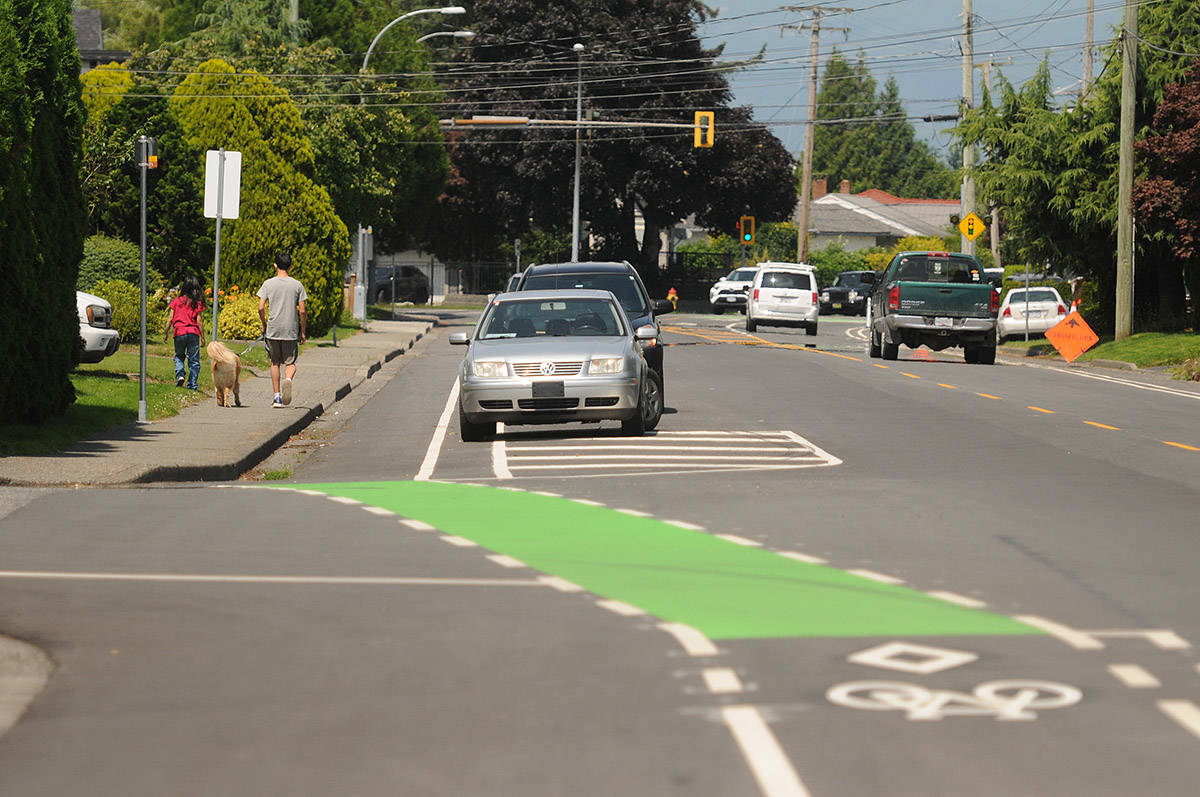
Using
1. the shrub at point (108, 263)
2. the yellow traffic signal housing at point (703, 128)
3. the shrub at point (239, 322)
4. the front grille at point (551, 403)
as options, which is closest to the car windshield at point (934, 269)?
the shrub at point (239, 322)

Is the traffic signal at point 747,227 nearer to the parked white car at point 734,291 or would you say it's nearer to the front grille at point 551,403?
the parked white car at point 734,291

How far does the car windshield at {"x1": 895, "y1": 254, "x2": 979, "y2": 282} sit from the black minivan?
1255cm

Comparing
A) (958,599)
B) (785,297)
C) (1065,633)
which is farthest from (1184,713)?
(785,297)

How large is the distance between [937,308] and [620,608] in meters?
25.5

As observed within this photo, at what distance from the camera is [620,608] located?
862 cm

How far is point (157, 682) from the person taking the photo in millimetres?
7004

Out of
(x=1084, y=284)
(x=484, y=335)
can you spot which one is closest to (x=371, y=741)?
(x=484, y=335)

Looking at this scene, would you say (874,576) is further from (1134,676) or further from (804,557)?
(1134,676)

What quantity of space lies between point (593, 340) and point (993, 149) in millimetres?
28576

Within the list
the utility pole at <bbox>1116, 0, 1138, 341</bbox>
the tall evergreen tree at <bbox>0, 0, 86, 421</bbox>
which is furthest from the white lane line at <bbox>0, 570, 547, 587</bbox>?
the utility pole at <bbox>1116, 0, 1138, 341</bbox>

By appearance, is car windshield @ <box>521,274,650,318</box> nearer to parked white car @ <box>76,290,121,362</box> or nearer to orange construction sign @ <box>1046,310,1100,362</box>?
parked white car @ <box>76,290,121,362</box>

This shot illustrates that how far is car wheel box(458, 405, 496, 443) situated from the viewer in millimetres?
18500

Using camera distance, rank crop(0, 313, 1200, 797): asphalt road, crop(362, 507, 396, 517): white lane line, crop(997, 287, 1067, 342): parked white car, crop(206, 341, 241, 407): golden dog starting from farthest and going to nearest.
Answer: crop(997, 287, 1067, 342): parked white car < crop(206, 341, 241, 407): golden dog < crop(362, 507, 396, 517): white lane line < crop(0, 313, 1200, 797): asphalt road

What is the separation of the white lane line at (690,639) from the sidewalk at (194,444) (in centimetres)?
759
